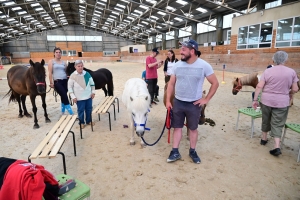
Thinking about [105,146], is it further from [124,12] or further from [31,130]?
[124,12]

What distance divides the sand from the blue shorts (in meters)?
0.63

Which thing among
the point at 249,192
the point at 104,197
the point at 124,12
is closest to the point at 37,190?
the point at 104,197

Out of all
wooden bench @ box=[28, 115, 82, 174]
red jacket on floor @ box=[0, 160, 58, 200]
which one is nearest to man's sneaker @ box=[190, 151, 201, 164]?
wooden bench @ box=[28, 115, 82, 174]

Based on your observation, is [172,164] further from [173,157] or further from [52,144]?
[52,144]

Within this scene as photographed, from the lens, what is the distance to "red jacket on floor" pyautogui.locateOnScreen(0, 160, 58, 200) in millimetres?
1032

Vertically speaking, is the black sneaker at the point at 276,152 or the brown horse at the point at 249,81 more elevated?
the brown horse at the point at 249,81

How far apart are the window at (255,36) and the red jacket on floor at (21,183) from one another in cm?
1277

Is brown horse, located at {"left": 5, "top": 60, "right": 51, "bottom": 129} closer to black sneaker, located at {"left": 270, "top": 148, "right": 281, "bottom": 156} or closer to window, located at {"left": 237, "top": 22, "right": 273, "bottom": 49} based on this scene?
black sneaker, located at {"left": 270, "top": 148, "right": 281, "bottom": 156}

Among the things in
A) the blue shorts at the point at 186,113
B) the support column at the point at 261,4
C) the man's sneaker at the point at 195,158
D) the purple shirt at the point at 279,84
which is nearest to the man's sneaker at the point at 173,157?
the man's sneaker at the point at 195,158

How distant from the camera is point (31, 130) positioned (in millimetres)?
3844

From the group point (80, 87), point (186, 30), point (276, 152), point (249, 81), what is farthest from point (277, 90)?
point (186, 30)

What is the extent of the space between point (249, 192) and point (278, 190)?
35 centimetres

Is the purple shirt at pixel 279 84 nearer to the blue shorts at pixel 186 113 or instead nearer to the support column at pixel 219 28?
the blue shorts at pixel 186 113

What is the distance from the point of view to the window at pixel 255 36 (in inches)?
416
